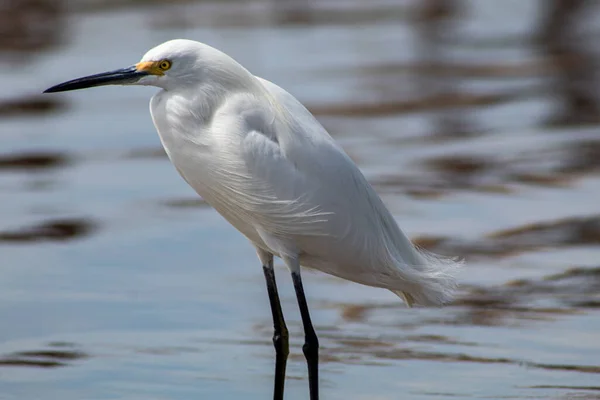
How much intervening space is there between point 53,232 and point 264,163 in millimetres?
3694

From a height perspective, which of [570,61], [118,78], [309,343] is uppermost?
[570,61]

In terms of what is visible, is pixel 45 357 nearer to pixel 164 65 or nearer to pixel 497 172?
pixel 164 65

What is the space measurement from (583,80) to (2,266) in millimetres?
8349

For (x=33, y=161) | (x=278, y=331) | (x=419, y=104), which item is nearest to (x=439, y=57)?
(x=419, y=104)

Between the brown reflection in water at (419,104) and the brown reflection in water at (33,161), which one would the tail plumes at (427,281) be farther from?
the brown reflection in water at (419,104)

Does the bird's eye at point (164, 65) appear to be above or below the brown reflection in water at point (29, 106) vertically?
below

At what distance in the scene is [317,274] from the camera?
664 cm

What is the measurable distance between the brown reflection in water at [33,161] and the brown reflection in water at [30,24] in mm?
5915

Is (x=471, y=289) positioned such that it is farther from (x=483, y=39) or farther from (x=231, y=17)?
(x=231, y=17)

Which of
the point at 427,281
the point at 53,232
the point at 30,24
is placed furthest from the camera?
the point at 30,24

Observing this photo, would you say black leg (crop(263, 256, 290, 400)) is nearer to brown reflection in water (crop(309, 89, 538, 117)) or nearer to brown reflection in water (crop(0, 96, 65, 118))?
brown reflection in water (crop(309, 89, 538, 117))

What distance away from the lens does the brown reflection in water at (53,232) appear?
7.45m

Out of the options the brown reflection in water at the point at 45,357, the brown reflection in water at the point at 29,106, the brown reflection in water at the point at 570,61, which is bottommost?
the brown reflection in water at the point at 45,357

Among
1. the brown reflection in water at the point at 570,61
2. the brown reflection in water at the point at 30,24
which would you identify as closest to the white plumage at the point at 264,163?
the brown reflection in water at the point at 570,61
